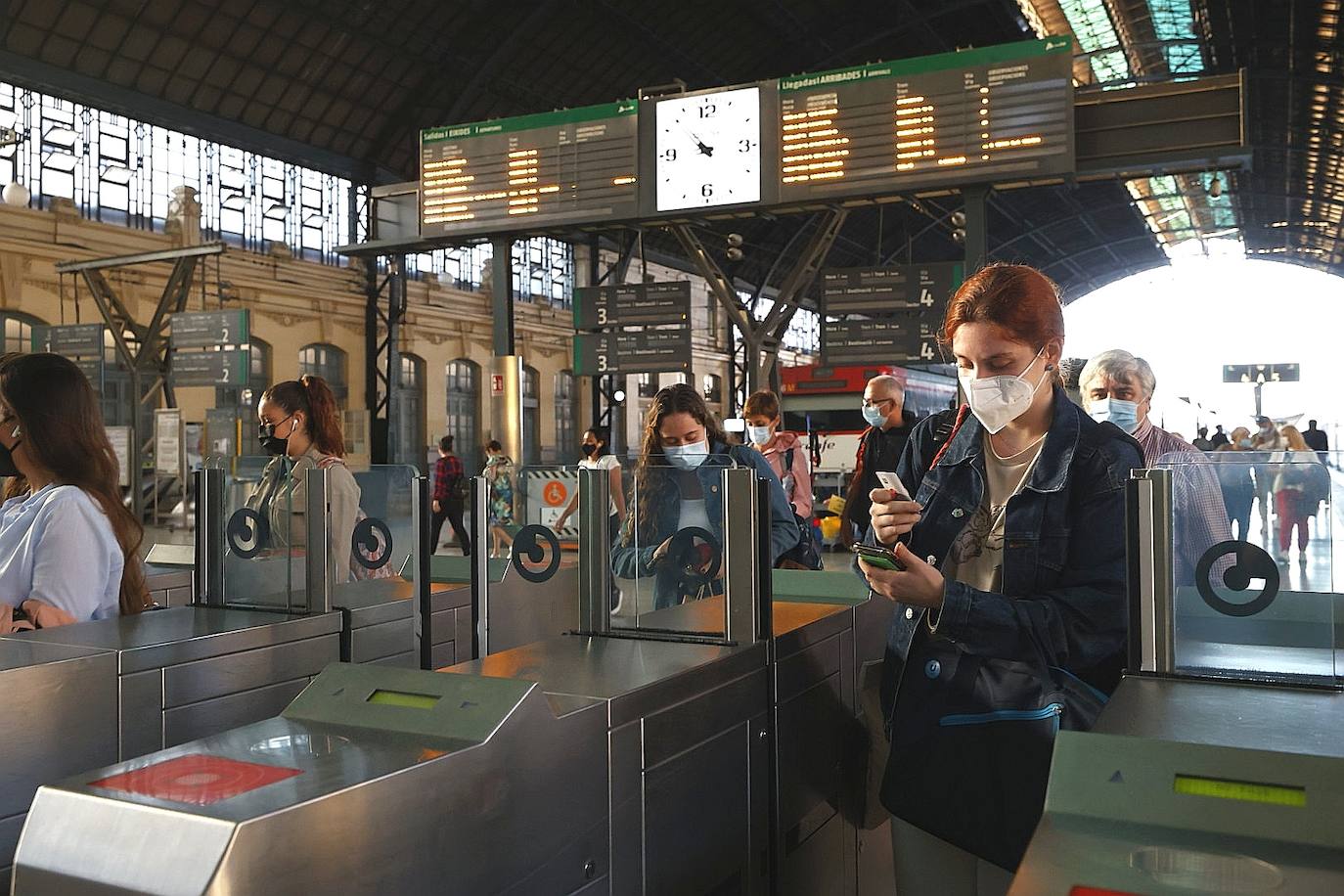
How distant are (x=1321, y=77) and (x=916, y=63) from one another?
51.6 feet

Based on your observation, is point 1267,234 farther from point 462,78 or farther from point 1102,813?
point 1102,813

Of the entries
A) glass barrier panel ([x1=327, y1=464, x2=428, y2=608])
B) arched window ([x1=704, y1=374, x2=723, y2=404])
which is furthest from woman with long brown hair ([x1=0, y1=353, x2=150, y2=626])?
arched window ([x1=704, y1=374, x2=723, y2=404])

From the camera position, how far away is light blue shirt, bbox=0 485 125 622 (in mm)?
2854

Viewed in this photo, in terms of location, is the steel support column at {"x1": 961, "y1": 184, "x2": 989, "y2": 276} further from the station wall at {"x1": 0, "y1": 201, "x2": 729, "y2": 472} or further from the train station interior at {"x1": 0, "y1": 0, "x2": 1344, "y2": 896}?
the station wall at {"x1": 0, "y1": 201, "x2": 729, "y2": 472}

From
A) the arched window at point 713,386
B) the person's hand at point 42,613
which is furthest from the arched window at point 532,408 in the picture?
the person's hand at point 42,613

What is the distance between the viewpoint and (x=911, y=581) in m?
1.84

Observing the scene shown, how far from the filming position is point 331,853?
1.45 m

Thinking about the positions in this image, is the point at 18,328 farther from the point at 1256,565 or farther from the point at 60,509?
the point at 1256,565

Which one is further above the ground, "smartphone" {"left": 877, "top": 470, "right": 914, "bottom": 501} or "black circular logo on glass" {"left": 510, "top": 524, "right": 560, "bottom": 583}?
"smartphone" {"left": 877, "top": 470, "right": 914, "bottom": 501}

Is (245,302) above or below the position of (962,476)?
above

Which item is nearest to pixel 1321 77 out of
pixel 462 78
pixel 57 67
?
pixel 462 78

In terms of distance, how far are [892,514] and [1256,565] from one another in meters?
0.58

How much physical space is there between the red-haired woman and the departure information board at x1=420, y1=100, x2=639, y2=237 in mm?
7397

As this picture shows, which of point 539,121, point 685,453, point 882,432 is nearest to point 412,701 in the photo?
point 685,453
